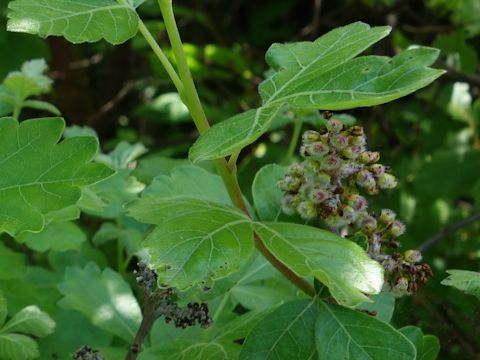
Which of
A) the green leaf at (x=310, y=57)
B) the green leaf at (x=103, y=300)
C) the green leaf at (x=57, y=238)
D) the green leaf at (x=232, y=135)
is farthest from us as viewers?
the green leaf at (x=57, y=238)

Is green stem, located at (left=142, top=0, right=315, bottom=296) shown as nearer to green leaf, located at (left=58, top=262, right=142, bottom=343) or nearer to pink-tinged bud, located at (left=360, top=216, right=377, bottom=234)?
pink-tinged bud, located at (left=360, top=216, right=377, bottom=234)

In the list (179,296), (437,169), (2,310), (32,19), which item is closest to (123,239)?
(2,310)

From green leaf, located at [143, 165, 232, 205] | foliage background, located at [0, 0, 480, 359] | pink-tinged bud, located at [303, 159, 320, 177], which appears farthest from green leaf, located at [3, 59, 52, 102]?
pink-tinged bud, located at [303, 159, 320, 177]

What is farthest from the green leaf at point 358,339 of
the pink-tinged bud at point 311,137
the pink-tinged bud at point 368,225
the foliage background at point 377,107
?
the foliage background at point 377,107

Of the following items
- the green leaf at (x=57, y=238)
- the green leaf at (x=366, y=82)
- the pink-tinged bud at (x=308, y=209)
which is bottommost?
the green leaf at (x=57, y=238)

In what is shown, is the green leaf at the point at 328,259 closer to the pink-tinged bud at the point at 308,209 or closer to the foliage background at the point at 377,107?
the pink-tinged bud at the point at 308,209

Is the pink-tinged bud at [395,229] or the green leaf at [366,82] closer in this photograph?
the green leaf at [366,82]

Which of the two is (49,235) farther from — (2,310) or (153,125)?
(153,125)
